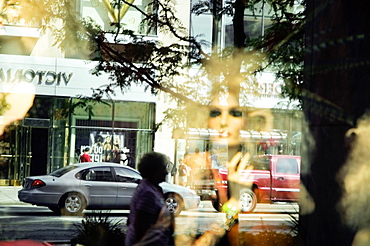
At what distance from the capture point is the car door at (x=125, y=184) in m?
15.4

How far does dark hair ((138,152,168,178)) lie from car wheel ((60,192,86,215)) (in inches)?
432

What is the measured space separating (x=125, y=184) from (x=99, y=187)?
0.71 metres

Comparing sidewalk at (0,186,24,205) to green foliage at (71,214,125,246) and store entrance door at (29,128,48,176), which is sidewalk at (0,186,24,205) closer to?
store entrance door at (29,128,48,176)

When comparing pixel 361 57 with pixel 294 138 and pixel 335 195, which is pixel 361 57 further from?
pixel 294 138

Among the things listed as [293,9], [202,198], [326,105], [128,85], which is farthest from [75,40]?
[202,198]

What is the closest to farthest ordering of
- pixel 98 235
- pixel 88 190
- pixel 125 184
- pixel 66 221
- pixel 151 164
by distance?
pixel 151 164 < pixel 98 235 < pixel 66 221 < pixel 88 190 < pixel 125 184

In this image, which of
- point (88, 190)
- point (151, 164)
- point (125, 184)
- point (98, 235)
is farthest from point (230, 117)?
point (88, 190)

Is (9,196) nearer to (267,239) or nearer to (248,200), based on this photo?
(248,200)

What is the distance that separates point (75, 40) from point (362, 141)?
17.2 feet

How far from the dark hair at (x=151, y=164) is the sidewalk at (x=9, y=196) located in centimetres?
1460

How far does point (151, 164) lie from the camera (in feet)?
14.5

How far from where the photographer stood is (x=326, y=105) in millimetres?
5418

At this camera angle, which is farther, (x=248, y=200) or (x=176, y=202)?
(x=248, y=200)

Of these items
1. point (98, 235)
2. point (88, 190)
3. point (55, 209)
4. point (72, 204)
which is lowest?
point (55, 209)
